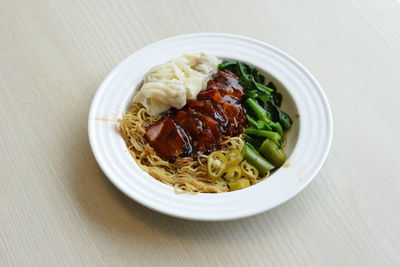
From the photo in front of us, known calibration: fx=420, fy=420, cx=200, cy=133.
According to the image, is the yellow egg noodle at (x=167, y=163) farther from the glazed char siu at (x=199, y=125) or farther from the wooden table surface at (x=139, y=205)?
the wooden table surface at (x=139, y=205)

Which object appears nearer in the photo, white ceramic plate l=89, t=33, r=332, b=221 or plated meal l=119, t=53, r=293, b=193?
white ceramic plate l=89, t=33, r=332, b=221

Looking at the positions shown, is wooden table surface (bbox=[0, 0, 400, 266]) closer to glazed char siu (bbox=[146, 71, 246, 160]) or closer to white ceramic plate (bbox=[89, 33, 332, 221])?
white ceramic plate (bbox=[89, 33, 332, 221])

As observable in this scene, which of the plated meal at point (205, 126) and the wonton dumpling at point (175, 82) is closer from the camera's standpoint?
the plated meal at point (205, 126)

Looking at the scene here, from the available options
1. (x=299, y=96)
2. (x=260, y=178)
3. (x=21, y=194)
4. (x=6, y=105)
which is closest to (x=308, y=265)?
(x=260, y=178)

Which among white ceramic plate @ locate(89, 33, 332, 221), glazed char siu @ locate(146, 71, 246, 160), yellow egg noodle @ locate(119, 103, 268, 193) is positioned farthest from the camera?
glazed char siu @ locate(146, 71, 246, 160)

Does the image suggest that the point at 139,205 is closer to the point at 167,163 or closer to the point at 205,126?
the point at 167,163

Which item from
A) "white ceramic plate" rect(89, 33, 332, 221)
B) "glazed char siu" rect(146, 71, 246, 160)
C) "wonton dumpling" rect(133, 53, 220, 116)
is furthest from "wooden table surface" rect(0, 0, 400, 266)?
"wonton dumpling" rect(133, 53, 220, 116)

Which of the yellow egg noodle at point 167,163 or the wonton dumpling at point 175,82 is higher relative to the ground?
the wonton dumpling at point 175,82

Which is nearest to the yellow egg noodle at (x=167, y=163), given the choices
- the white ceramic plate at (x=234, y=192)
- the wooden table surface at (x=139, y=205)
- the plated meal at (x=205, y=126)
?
the plated meal at (x=205, y=126)
